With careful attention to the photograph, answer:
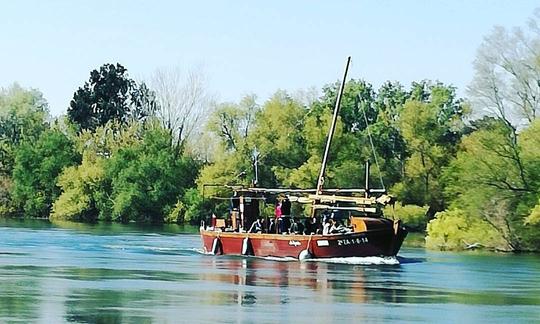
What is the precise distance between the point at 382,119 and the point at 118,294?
237 feet

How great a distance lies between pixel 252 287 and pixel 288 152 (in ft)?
194

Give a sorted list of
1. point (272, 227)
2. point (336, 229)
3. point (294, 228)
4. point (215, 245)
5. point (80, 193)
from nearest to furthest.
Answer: point (336, 229) < point (294, 228) < point (272, 227) < point (215, 245) < point (80, 193)

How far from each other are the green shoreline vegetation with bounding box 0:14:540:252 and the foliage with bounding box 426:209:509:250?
8 cm

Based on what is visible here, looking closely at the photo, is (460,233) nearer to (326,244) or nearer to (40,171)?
(326,244)

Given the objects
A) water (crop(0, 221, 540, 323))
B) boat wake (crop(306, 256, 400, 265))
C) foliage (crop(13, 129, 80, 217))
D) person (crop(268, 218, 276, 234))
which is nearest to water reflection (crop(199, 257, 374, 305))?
water (crop(0, 221, 540, 323))

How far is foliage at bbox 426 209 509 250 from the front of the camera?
249 ft

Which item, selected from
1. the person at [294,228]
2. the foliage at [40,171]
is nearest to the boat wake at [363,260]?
the person at [294,228]

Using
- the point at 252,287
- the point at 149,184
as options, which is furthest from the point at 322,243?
the point at 149,184

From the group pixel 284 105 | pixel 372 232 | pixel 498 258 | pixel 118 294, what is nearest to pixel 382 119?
A: pixel 284 105

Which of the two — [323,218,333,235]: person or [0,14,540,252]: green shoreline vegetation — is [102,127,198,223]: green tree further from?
[323,218,333,235]: person

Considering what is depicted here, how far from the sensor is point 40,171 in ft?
421

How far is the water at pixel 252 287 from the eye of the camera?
36062 millimetres

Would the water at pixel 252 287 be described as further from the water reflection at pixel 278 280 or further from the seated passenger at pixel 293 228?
the seated passenger at pixel 293 228

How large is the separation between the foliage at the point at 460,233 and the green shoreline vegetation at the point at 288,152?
0.27 feet
